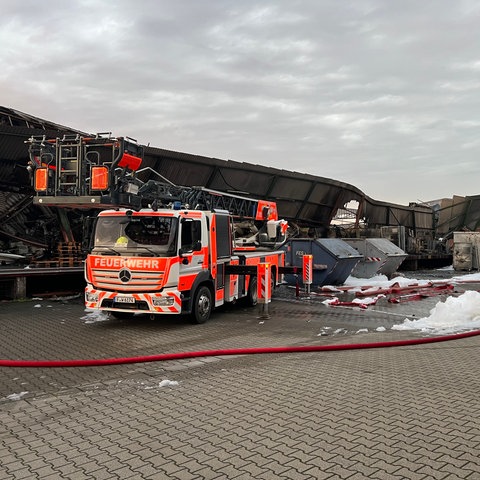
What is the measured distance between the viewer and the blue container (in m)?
16.5

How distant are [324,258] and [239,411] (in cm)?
1244

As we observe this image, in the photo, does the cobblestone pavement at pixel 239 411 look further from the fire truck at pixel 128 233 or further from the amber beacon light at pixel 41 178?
the amber beacon light at pixel 41 178

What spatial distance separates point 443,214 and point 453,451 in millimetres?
37001

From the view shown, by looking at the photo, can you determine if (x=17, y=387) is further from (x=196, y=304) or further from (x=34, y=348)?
(x=196, y=304)

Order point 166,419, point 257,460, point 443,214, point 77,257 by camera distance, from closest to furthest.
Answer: point 257,460 < point 166,419 < point 77,257 < point 443,214

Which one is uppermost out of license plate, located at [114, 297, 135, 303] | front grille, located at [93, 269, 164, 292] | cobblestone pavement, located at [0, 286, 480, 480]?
front grille, located at [93, 269, 164, 292]

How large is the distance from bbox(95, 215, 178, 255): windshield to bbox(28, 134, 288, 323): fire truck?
0.06ft

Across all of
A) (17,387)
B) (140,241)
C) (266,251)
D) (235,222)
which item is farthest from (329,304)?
(17,387)

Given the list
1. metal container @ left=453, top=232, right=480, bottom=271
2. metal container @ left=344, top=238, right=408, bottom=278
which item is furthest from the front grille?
metal container @ left=453, top=232, right=480, bottom=271

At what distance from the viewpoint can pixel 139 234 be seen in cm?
901

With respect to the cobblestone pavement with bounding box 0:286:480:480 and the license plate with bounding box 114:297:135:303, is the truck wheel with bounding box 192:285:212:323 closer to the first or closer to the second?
the cobblestone pavement with bounding box 0:286:480:480

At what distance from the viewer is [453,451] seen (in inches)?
140

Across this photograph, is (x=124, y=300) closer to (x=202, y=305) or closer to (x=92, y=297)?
(x=92, y=297)

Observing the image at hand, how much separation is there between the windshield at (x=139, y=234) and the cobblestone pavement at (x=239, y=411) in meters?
1.72
